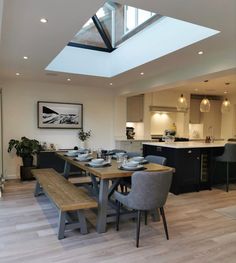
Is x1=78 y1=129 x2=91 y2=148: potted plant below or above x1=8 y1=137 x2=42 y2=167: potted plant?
Answer: above

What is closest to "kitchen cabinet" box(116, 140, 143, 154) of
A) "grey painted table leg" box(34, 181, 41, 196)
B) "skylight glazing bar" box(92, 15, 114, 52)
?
"skylight glazing bar" box(92, 15, 114, 52)

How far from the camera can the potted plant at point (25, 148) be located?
5781 mm

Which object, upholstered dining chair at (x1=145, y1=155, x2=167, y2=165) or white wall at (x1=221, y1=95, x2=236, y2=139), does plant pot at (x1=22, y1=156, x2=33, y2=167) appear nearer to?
upholstered dining chair at (x1=145, y1=155, x2=167, y2=165)

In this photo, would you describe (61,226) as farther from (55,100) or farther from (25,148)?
(55,100)

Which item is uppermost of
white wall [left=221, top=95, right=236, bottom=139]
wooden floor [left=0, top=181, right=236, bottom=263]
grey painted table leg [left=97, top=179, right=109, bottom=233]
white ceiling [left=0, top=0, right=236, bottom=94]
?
white ceiling [left=0, top=0, right=236, bottom=94]

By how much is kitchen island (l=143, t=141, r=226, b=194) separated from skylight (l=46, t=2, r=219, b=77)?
1875 millimetres

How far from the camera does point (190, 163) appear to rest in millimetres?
5008

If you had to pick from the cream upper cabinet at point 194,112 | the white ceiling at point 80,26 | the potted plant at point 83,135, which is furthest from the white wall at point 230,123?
the potted plant at point 83,135

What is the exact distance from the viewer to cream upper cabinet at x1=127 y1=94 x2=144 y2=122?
7.68 meters

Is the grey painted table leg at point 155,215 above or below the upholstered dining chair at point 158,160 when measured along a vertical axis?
below

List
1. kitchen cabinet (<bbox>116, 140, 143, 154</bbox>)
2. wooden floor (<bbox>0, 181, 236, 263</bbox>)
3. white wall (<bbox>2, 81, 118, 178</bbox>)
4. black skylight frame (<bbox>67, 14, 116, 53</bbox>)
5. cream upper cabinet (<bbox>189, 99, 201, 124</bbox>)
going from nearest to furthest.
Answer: wooden floor (<bbox>0, 181, 236, 263</bbox>)
black skylight frame (<bbox>67, 14, 116, 53</bbox>)
white wall (<bbox>2, 81, 118, 178</bbox>)
kitchen cabinet (<bbox>116, 140, 143, 154</bbox>)
cream upper cabinet (<bbox>189, 99, 201, 124</bbox>)

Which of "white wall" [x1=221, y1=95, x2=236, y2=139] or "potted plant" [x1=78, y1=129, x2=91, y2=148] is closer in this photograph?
"potted plant" [x1=78, y1=129, x2=91, y2=148]

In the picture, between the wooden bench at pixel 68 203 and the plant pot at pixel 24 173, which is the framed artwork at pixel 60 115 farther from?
the wooden bench at pixel 68 203

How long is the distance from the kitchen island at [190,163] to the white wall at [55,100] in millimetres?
2279
